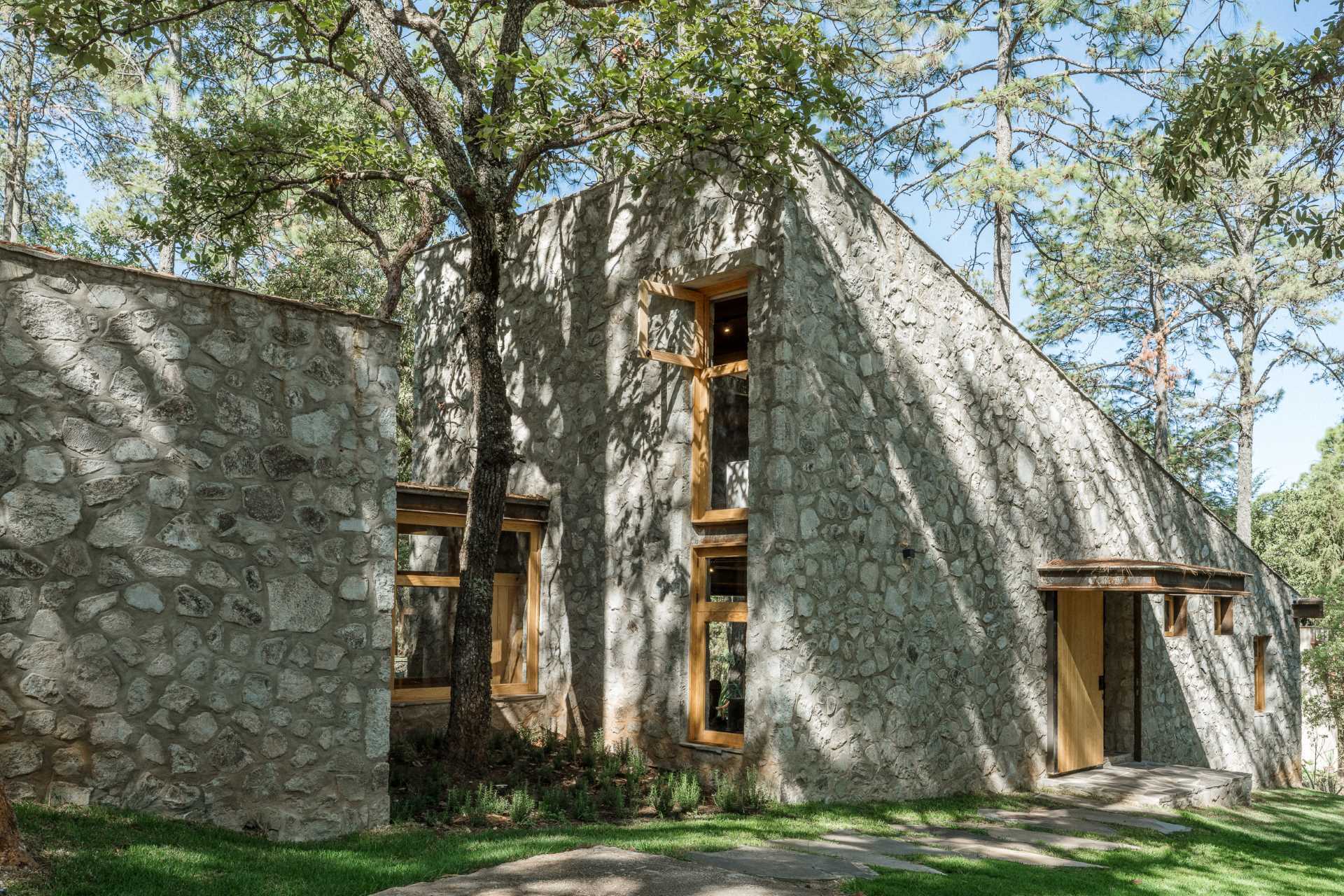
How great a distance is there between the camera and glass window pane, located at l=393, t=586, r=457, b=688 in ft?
38.1

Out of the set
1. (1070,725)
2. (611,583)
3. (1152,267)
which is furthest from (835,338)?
(1152,267)

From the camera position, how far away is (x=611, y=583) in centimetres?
1061

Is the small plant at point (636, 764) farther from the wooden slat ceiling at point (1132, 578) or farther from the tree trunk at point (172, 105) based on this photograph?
the tree trunk at point (172, 105)

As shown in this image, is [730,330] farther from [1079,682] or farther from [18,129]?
[18,129]

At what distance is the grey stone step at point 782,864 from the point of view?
614 cm

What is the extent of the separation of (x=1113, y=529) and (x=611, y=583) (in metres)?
6.94

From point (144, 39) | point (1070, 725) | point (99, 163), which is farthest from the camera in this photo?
point (99, 163)

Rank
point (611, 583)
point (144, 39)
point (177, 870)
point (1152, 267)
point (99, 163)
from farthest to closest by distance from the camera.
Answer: point (1152, 267) → point (99, 163) → point (611, 583) → point (144, 39) → point (177, 870)

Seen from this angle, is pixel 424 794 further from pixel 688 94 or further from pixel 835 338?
pixel 688 94

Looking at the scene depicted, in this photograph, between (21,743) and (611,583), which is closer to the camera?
(21,743)

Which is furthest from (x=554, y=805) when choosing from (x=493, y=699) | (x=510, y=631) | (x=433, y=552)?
(x=433, y=552)

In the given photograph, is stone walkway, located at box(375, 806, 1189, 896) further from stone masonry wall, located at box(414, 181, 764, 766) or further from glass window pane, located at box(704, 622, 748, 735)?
glass window pane, located at box(704, 622, 748, 735)

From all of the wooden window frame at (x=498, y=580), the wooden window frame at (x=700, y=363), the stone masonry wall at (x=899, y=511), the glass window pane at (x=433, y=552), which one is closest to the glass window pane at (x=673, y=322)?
the wooden window frame at (x=700, y=363)

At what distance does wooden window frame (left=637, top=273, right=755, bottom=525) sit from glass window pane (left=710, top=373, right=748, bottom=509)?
10.2ft
